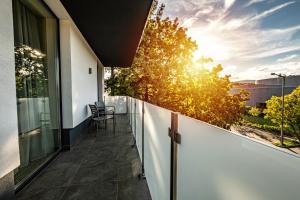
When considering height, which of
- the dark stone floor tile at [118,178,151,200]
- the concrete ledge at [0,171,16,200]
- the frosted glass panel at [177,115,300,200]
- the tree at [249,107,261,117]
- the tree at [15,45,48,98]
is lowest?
the tree at [249,107,261,117]

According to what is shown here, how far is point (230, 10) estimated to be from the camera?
908cm

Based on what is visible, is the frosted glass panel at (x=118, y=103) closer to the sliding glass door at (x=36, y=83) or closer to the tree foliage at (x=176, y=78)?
the tree foliage at (x=176, y=78)

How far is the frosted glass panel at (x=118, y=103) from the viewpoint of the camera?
28.9 ft

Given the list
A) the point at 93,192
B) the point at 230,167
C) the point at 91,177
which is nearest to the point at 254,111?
the point at 91,177

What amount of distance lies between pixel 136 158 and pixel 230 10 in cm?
1012

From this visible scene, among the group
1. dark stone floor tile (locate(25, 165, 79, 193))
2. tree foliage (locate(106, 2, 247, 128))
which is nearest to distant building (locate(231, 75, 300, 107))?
tree foliage (locate(106, 2, 247, 128))

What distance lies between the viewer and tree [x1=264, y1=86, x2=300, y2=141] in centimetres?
1769

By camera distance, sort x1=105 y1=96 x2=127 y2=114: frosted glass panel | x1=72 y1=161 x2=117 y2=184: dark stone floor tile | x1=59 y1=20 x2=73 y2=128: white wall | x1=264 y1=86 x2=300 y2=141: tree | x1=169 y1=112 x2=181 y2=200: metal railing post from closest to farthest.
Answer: x1=169 y1=112 x2=181 y2=200: metal railing post → x1=72 y1=161 x2=117 y2=184: dark stone floor tile → x1=59 y1=20 x2=73 y2=128: white wall → x1=105 y1=96 x2=127 y2=114: frosted glass panel → x1=264 y1=86 x2=300 y2=141: tree

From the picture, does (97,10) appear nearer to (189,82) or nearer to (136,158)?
(136,158)

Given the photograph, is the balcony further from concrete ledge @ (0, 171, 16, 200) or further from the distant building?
the distant building

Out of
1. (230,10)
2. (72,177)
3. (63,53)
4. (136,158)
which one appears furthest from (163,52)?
(72,177)

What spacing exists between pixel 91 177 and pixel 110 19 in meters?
2.88

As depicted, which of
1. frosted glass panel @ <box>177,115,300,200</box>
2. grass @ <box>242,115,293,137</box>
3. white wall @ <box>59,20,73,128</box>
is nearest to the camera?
frosted glass panel @ <box>177,115,300,200</box>

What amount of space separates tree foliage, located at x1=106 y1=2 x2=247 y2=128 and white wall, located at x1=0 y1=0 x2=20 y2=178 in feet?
29.6
